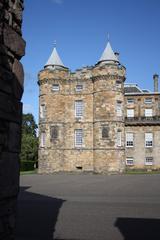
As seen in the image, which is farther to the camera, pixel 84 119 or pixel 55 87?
pixel 55 87

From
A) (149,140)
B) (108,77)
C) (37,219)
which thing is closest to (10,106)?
(37,219)

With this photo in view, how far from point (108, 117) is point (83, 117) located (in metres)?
4.09

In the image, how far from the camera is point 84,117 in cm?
4500

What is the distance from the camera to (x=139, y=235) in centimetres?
806

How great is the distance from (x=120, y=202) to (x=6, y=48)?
10.4 metres

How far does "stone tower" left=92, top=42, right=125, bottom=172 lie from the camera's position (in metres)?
41.5

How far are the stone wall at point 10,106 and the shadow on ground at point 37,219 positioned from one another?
9.55 ft

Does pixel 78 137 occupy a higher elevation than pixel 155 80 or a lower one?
lower

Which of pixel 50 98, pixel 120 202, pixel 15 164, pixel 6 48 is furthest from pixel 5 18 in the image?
pixel 50 98

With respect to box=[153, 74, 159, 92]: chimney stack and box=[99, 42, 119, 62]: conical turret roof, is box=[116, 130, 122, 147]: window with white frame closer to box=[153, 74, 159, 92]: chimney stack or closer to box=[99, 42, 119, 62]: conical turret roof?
box=[99, 42, 119, 62]: conical turret roof

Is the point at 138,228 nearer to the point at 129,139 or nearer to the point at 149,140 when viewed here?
the point at 149,140

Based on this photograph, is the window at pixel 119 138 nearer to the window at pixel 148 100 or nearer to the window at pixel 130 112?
the window at pixel 130 112

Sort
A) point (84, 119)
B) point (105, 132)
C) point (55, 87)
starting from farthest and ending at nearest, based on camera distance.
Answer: point (55, 87)
point (84, 119)
point (105, 132)

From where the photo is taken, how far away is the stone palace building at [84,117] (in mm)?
42094
